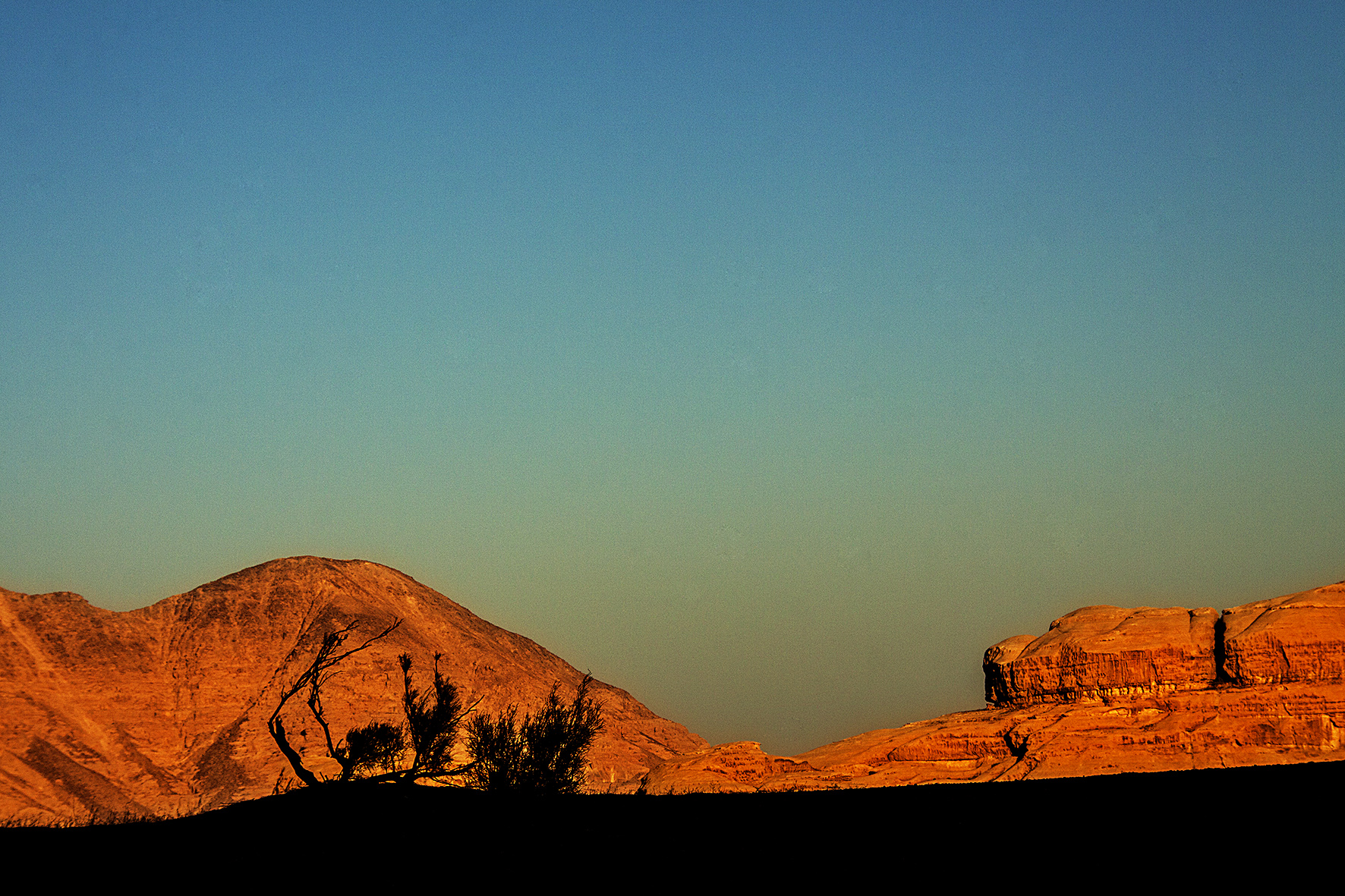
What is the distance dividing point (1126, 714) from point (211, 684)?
77.2 metres

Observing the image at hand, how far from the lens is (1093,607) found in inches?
A: 2613

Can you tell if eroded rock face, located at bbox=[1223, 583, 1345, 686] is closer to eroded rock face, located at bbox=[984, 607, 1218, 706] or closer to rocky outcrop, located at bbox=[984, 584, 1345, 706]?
rocky outcrop, located at bbox=[984, 584, 1345, 706]

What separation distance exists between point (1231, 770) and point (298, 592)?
358ft

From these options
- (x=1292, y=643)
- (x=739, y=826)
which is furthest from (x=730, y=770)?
(x=739, y=826)

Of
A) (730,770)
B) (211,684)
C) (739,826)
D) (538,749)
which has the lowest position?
(730,770)

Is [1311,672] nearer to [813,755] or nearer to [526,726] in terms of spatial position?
[813,755]

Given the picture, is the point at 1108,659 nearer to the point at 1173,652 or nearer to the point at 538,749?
the point at 1173,652

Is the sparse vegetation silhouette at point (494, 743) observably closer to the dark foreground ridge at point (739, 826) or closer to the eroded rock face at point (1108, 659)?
the dark foreground ridge at point (739, 826)

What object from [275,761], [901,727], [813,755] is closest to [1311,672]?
[901,727]

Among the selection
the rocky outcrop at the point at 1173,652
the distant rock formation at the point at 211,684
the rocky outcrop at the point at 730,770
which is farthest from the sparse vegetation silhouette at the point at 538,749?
the rocky outcrop at the point at 1173,652

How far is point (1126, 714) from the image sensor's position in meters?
→ 55.1

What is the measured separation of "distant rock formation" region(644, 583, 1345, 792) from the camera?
50750mm

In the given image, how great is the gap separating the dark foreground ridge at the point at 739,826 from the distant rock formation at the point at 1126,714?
3408cm

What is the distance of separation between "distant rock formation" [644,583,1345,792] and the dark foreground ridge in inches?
1342
